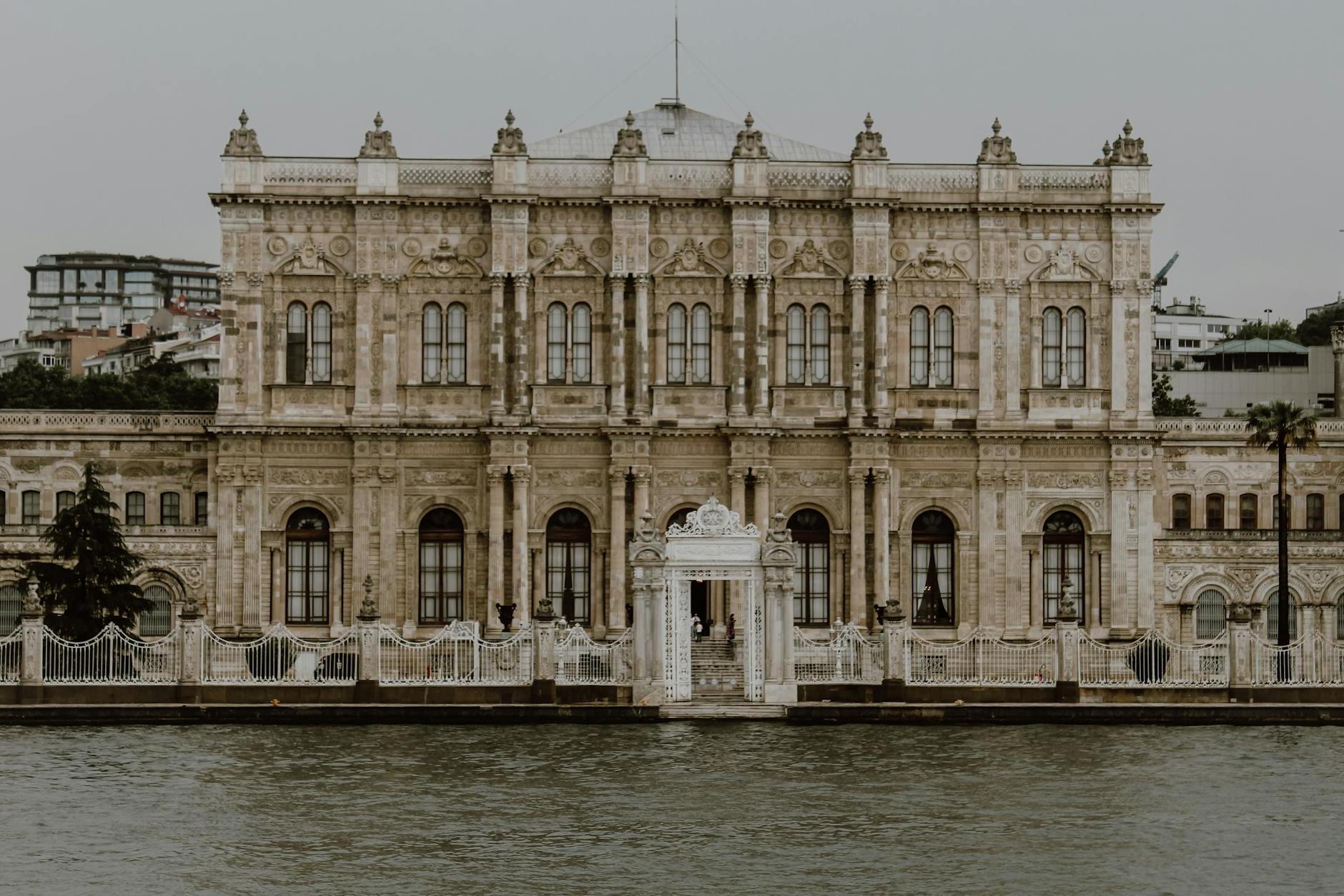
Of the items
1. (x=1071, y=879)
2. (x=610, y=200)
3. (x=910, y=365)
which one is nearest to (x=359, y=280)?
(x=610, y=200)

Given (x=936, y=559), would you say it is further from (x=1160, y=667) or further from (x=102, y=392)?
(x=102, y=392)

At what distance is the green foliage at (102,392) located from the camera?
79562 millimetres

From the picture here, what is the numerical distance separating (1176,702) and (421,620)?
59.6ft

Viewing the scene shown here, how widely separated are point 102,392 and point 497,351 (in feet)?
107

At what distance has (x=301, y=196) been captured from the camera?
52.2 meters

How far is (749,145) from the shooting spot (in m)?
52.6

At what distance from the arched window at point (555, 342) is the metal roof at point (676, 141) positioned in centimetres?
413

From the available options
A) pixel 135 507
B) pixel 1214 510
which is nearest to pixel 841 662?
pixel 1214 510

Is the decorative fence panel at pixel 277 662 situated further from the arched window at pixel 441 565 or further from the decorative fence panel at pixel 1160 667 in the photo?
the decorative fence panel at pixel 1160 667

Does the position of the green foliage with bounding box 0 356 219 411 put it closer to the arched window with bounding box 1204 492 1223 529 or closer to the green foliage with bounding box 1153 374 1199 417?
the green foliage with bounding box 1153 374 1199 417

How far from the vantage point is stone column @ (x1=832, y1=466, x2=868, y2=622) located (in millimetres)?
52062

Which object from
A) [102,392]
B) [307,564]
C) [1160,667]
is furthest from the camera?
[102,392]

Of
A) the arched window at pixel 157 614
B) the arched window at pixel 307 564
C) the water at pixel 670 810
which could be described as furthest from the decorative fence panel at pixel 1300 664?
the arched window at pixel 157 614

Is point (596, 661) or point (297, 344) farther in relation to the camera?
point (297, 344)
